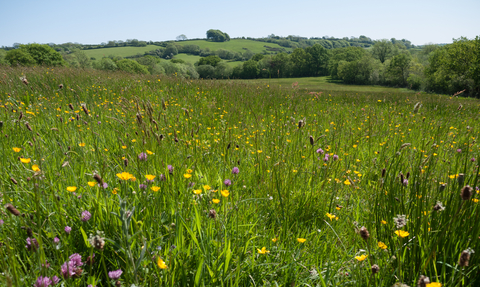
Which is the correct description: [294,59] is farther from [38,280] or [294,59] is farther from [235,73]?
[38,280]

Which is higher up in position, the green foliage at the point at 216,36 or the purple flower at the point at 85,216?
the green foliage at the point at 216,36

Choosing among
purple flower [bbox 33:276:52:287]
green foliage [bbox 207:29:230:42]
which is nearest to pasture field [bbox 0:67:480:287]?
purple flower [bbox 33:276:52:287]

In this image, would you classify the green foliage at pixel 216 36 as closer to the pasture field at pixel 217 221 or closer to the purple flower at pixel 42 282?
the pasture field at pixel 217 221

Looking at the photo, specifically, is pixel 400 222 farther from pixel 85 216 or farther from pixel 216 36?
pixel 216 36

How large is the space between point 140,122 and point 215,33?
17480 centimetres

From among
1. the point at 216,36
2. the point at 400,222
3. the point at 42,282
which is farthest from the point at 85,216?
the point at 216,36

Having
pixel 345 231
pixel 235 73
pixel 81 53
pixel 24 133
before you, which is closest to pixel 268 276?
pixel 345 231

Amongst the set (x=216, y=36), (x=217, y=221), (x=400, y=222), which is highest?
(x=216, y=36)

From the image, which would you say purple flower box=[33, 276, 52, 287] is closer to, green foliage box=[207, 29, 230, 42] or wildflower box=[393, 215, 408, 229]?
wildflower box=[393, 215, 408, 229]

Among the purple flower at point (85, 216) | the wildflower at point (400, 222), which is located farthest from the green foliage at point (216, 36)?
the wildflower at point (400, 222)

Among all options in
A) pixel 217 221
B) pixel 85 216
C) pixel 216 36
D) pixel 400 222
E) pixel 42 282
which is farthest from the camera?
pixel 216 36

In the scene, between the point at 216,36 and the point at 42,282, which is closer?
the point at 42,282

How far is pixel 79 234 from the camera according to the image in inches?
59.6

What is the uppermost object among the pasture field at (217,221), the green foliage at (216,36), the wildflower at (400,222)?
the green foliage at (216,36)
